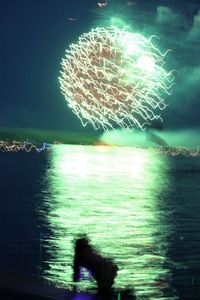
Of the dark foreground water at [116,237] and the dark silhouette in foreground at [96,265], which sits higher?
the dark foreground water at [116,237]

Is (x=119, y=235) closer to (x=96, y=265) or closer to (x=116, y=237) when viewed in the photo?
(x=116, y=237)

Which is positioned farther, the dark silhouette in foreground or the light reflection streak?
the light reflection streak

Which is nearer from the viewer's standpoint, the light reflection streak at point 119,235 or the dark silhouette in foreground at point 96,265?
the dark silhouette in foreground at point 96,265

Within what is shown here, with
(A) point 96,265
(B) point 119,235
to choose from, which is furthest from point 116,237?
(A) point 96,265

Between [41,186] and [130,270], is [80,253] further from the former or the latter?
[41,186]

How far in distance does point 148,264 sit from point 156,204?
29180 millimetres

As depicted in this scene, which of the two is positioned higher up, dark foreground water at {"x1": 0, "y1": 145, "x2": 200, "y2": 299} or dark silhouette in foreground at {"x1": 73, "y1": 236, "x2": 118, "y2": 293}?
dark foreground water at {"x1": 0, "y1": 145, "x2": 200, "y2": 299}

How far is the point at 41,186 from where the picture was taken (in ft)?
207

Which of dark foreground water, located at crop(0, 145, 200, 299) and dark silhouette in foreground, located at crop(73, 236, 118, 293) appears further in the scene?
dark foreground water, located at crop(0, 145, 200, 299)

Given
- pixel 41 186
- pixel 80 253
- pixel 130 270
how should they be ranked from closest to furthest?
pixel 80 253, pixel 130 270, pixel 41 186

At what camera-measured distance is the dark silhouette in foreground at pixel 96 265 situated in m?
10.5

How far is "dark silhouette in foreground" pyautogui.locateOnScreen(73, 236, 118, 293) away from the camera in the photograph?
34.3ft

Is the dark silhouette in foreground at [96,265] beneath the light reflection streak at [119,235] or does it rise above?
beneath

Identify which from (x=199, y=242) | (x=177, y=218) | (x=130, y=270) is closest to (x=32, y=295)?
(x=130, y=270)
